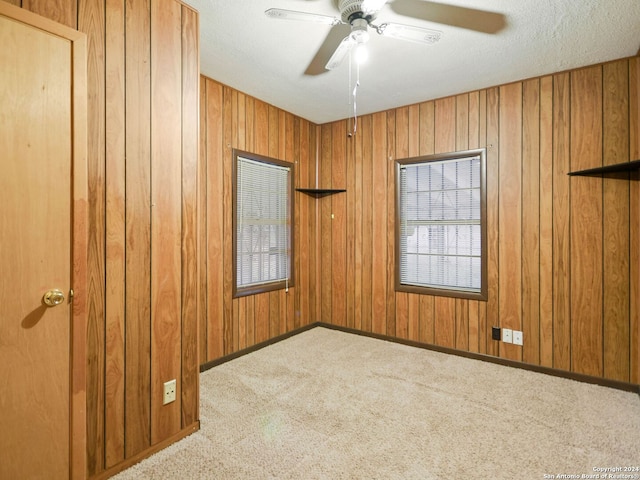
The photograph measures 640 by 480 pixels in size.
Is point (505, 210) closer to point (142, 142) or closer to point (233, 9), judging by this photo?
point (233, 9)

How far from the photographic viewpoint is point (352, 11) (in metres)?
1.87

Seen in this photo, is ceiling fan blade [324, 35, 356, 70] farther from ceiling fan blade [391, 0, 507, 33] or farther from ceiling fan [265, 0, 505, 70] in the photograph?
ceiling fan blade [391, 0, 507, 33]

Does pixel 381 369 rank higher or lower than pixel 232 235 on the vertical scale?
lower


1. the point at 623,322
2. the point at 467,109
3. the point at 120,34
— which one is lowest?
the point at 623,322

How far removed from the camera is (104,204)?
166 cm

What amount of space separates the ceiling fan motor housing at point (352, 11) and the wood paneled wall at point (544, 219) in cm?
187

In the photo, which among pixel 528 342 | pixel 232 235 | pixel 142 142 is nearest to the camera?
pixel 142 142

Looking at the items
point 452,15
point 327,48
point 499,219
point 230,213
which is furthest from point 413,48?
point 230,213

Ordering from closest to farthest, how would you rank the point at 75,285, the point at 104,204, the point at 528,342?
the point at 75,285, the point at 104,204, the point at 528,342

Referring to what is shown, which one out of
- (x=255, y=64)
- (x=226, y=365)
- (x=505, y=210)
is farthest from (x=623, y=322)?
→ (x=255, y=64)

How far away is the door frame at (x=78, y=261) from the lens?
4.94 feet

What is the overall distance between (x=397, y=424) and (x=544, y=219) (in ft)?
7.14

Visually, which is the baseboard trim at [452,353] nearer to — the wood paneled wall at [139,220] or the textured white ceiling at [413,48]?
the wood paneled wall at [139,220]

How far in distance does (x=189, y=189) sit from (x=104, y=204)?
1.63 ft
